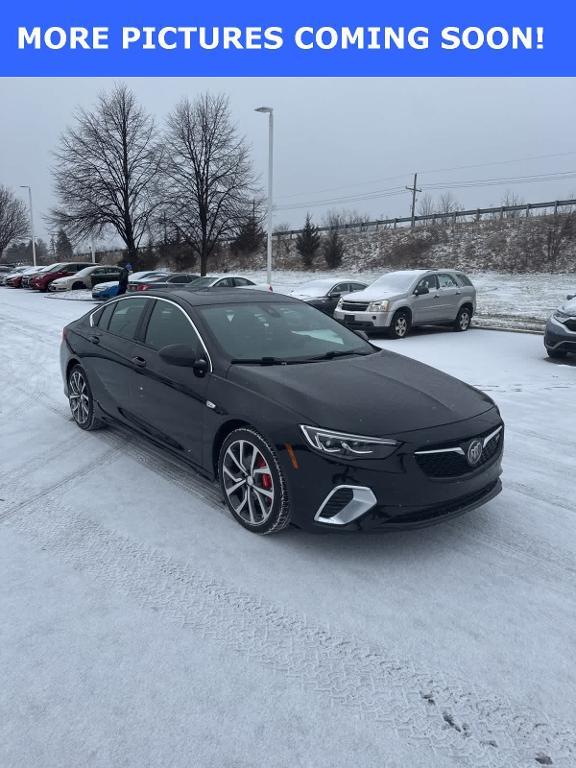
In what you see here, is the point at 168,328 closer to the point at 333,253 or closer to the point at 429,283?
the point at 429,283

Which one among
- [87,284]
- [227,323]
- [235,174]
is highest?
[235,174]

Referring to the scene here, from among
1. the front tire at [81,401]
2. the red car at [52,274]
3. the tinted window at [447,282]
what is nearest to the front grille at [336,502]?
the front tire at [81,401]

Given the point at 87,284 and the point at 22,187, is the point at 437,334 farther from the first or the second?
the point at 22,187

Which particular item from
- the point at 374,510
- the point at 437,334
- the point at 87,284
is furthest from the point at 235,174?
the point at 374,510

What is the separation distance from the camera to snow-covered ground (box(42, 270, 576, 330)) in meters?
16.8

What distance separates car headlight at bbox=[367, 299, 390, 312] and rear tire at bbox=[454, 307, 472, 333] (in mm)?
2495

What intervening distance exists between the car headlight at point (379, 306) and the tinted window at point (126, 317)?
28.8ft

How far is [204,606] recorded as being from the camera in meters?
2.95

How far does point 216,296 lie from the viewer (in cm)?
489

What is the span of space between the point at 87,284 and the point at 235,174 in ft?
35.3

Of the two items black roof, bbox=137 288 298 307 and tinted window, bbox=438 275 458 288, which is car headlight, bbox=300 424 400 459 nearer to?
black roof, bbox=137 288 298 307

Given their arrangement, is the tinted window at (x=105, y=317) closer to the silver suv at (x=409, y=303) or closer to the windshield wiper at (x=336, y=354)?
the windshield wiper at (x=336, y=354)

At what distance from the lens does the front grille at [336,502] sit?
3223mm

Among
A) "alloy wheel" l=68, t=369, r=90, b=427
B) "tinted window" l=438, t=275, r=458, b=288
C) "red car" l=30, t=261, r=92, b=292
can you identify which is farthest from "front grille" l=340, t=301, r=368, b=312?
"red car" l=30, t=261, r=92, b=292
